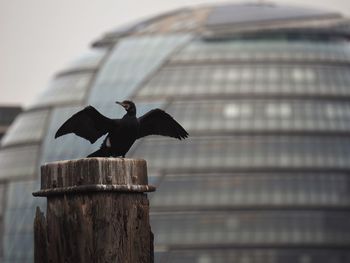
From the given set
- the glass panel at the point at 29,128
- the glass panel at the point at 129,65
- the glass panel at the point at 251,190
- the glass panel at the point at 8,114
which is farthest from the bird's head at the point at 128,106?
the glass panel at the point at 8,114

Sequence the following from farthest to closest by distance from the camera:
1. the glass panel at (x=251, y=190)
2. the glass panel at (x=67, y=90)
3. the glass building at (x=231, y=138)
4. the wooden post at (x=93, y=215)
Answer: the glass panel at (x=67, y=90) → the glass building at (x=231, y=138) → the glass panel at (x=251, y=190) → the wooden post at (x=93, y=215)

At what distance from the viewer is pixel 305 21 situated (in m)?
129

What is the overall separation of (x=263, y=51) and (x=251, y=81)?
3715mm

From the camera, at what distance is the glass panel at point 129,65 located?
12519 cm

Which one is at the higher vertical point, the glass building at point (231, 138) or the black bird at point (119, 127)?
the black bird at point (119, 127)

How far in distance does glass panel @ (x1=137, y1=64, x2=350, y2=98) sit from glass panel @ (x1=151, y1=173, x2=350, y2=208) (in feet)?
19.9

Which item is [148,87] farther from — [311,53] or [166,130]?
[166,130]

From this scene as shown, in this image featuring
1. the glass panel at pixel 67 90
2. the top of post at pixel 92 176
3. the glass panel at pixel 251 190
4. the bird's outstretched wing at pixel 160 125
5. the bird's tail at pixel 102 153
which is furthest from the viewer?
the glass panel at pixel 67 90

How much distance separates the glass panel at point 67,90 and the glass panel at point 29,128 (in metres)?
1.03

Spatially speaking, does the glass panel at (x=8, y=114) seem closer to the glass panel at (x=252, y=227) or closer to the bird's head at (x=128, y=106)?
the glass panel at (x=252, y=227)

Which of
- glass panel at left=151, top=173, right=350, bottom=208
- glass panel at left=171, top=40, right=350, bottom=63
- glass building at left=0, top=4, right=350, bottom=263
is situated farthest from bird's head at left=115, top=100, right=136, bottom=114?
glass panel at left=171, top=40, right=350, bottom=63

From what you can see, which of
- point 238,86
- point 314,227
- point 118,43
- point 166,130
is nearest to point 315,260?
point 314,227

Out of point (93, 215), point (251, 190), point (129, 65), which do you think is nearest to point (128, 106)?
point (93, 215)

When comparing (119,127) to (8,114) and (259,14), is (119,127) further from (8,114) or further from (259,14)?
(8,114)
